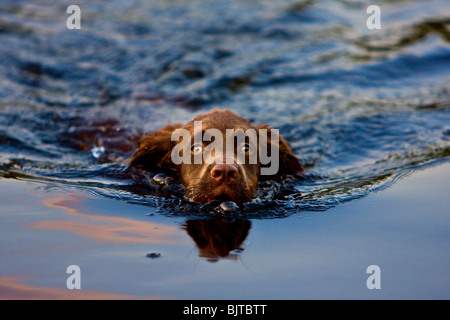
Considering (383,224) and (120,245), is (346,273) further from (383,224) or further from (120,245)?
(120,245)

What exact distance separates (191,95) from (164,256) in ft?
15.8

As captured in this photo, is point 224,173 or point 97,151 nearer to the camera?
point 224,173

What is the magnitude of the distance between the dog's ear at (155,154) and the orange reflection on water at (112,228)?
1346 mm

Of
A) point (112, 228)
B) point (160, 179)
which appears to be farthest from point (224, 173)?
point (160, 179)

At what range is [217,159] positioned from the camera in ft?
16.3

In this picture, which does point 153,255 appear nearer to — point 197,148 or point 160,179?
point 197,148

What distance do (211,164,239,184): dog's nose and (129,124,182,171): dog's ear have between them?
1309mm

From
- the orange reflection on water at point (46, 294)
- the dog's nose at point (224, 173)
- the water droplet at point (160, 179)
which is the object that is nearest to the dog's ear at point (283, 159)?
the water droplet at point (160, 179)

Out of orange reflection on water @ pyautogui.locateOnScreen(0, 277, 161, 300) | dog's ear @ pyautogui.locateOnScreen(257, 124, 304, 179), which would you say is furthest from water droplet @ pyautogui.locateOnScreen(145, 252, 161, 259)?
dog's ear @ pyautogui.locateOnScreen(257, 124, 304, 179)

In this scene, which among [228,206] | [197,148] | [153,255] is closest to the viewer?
[153,255]

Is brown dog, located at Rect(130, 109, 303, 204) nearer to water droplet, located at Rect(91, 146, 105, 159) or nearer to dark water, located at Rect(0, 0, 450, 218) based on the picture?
dark water, located at Rect(0, 0, 450, 218)

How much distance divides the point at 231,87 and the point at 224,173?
4.34m

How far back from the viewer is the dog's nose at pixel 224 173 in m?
4.60
